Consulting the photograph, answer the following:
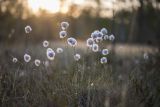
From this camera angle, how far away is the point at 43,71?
18.8ft

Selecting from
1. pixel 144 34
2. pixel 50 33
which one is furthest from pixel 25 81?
pixel 144 34

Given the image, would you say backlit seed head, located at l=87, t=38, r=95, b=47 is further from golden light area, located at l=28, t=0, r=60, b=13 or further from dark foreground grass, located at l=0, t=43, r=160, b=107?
golden light area, located at l=28, t=0, r=60, b=13

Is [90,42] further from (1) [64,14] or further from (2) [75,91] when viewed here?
(1) [64,14]

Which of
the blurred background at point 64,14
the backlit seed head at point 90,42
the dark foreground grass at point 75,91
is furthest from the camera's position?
the blurred background at point 64,14

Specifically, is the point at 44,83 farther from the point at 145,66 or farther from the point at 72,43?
the point at 145,66

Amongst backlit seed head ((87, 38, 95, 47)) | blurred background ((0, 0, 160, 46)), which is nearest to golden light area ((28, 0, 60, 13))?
blurred background ((0, 0, 160, 46))

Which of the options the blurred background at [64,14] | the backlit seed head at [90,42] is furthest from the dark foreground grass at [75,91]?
the blurred background at [64,14]

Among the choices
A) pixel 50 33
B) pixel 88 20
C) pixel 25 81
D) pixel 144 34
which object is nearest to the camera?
pixel 25 81

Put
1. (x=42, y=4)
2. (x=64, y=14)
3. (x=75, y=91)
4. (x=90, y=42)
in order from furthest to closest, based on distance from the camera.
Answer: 1. (x=64, y=14)
2. (x=42, y=4)
3. (x=90, y=42)
4. (x=75, y=91)

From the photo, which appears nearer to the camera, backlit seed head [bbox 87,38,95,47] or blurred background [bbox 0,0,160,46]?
backlit seed head [bbox 87,38,95,47]

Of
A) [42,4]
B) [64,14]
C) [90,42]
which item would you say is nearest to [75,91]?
[90,42]

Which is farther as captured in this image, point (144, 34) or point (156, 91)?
point (144, 34)

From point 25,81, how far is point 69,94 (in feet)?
3.15

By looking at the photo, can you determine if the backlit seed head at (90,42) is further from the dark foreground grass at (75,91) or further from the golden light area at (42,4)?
the golden light area at (42,4)
